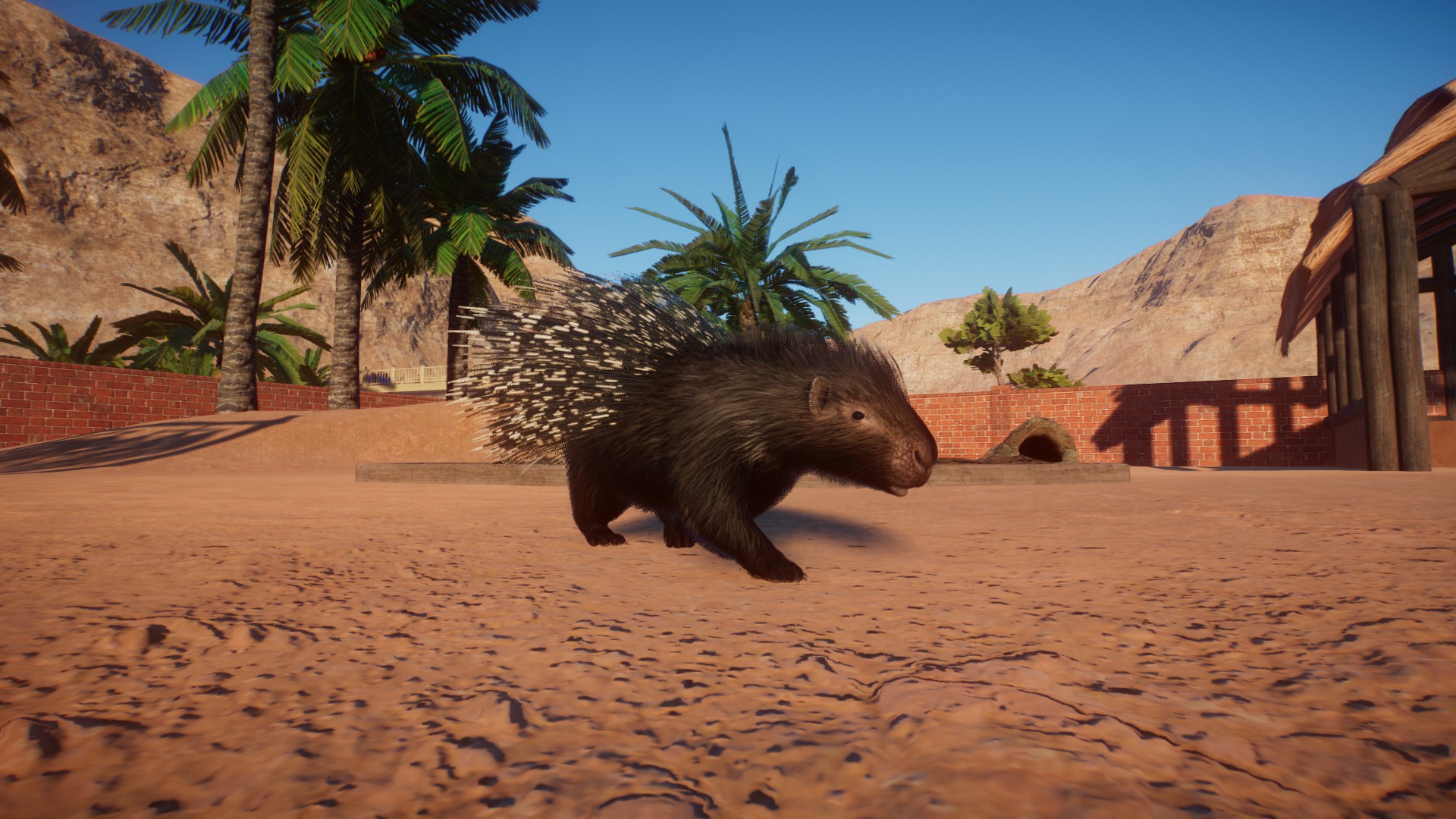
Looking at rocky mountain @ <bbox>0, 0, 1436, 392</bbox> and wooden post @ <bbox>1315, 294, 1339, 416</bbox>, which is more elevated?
rocky mountain @ <bbox>0, 0, 1436, 392</bbox>

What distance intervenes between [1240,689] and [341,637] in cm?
197

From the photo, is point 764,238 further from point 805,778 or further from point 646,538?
point 805,778

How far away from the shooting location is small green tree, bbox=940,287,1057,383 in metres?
51.2

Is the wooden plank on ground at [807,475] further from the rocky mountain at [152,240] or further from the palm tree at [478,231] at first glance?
the rocky mountain at [152,240]

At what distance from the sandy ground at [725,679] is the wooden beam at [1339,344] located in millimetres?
11901

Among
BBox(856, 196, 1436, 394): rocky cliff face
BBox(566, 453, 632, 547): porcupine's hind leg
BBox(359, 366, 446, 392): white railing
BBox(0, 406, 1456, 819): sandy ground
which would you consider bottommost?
BBox(0, 406, 1456, 819): sandy ground

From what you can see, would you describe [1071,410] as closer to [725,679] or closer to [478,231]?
[478,231]

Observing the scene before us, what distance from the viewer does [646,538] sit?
4129 mm

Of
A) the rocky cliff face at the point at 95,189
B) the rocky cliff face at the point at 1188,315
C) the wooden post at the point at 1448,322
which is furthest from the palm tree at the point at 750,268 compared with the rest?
the rocky cliff face at the point at 1188,315

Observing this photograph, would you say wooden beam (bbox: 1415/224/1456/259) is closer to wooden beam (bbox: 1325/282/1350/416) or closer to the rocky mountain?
wooden beam (bbox: 1325/282/1350/416)

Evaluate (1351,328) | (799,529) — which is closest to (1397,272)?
(1351,328)

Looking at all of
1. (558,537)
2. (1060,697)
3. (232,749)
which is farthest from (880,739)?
(558,537)

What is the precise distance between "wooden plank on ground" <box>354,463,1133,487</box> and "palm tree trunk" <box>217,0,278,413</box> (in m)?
7.29

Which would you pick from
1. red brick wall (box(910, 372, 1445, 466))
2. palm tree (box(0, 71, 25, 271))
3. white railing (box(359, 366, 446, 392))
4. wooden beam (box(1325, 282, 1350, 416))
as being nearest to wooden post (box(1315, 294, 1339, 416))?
wooden beam (box(1325, 282, 1350, 416))
